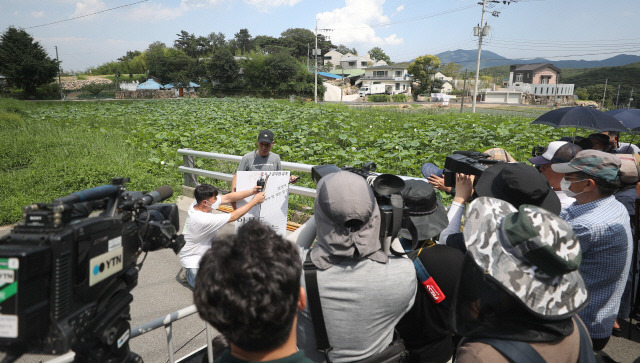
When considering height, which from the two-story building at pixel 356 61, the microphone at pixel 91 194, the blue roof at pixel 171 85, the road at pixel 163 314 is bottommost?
the road at pixel 163 314

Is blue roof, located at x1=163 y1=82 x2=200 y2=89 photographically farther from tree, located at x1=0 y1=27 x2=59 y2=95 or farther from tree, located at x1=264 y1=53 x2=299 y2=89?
tree, located at x1=0 y1=27 x2=59 y2=95

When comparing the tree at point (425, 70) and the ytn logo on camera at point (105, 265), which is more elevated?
the tree at point (425, 70)

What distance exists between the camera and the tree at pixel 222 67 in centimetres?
5950

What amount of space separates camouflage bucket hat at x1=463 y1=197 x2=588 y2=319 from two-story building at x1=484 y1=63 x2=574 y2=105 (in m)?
74.1

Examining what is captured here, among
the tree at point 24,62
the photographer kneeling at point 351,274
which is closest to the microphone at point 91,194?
the photographer kneeling at point 351,274

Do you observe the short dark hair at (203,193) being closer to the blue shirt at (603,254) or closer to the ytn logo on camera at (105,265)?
the ytn logo on camera at (105,265)

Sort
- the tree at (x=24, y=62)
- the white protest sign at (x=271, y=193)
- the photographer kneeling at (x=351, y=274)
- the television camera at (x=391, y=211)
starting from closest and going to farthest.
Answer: the photographer kneeling at (x=351, y=274) → the television camera at (x=391, y=211) → the white protest sign at (x=271, y=193) → the tree at (x=24, y=62)

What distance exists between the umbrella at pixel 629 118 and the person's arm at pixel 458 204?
5131 mm

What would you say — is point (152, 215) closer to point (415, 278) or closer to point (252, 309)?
point (252, 309)

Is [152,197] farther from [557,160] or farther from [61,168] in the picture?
[61,168]

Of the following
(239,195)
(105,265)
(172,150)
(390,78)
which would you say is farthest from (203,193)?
(390,78)

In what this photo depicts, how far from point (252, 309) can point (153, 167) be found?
9731 mm

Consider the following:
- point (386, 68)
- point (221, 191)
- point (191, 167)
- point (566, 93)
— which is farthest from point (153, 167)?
point (566, 93)

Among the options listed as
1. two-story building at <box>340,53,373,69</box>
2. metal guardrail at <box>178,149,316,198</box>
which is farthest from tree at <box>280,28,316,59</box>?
metal guardrail at <box>178,149,316,198</box>
